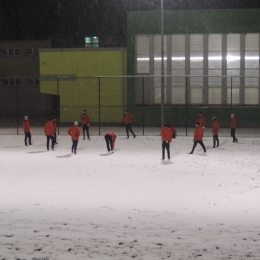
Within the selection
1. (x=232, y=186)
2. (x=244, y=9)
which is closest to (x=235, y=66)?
(x=244, y=9)

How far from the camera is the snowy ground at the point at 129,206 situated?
7.78 m

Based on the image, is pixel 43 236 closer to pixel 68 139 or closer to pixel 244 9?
pixel 68 139

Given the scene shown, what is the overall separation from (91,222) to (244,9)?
30608mm

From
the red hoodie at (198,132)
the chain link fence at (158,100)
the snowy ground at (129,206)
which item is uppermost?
the chain link fence at (158,100)

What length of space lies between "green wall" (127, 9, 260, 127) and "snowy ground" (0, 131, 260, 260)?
53.2 ft

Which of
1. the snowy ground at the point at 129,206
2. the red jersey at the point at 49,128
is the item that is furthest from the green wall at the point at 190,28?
the snowy ground at the point at 129,206

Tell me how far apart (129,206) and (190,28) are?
2747 centimetres

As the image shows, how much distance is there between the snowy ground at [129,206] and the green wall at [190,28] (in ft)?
53.2

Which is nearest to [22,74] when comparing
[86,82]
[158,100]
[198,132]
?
[86,82]

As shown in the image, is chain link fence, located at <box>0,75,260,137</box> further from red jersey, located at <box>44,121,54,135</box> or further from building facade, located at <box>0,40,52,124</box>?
building facade, located at <box>0,40,52,124</box>

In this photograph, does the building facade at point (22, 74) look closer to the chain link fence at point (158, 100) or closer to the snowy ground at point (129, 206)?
the chain link fence at point (158, 100)

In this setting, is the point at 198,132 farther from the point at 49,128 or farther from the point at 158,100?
the point at 158,100

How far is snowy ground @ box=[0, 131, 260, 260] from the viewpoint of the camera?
778cm

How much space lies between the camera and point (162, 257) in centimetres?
730
